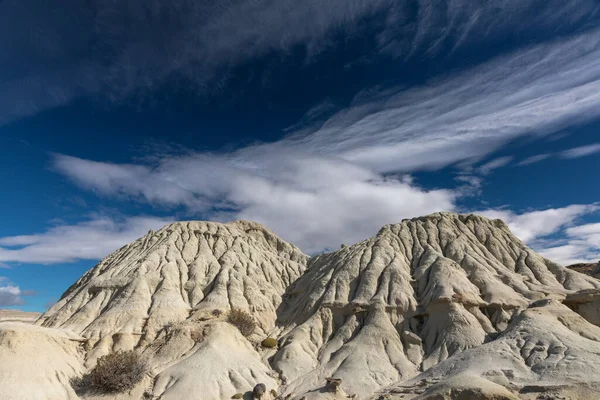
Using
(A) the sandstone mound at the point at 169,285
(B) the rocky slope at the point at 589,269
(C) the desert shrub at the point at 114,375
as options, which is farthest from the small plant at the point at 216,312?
(B) the rocky slope at the point at 589,269

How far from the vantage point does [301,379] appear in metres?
49.7

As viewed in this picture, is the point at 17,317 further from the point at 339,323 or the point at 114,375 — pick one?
the point at 339,323

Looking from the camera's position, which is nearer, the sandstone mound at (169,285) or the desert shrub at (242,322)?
the sandstone mound at (169,285)

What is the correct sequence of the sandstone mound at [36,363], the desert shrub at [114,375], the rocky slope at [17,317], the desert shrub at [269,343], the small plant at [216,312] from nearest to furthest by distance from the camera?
the sandstone mound at [36,363] → the desert shrub at [114,375] → the desert shrub at [269,343] → the small plant at [216,312] → the rocky slope at [17,317]

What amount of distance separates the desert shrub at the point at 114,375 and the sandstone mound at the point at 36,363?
188 centimetres

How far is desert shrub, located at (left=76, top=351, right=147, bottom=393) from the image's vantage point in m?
44.2

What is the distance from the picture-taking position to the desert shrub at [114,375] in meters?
44.2

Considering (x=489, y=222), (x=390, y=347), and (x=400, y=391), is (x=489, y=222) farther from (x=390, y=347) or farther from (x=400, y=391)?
(x=400, y=391)

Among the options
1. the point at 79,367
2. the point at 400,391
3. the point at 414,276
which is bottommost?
the point at 400,391

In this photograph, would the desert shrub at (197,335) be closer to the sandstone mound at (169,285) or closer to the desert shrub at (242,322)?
the sandstone mound at (169,285)

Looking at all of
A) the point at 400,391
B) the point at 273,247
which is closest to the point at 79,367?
the point at 400,391

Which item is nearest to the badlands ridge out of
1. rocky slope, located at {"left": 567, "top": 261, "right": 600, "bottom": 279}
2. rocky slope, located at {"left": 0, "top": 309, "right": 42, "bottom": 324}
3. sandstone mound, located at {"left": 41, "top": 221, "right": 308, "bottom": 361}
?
sandstone mound, located at {"left": 41, "top": 221, "right": 308, "bottom": 361}

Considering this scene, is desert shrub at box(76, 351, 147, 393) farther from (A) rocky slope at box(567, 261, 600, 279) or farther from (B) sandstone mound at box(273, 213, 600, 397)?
(A) rocky slope at box(567, 261, 600, 279)

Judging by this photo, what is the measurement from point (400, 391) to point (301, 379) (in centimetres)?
1661
